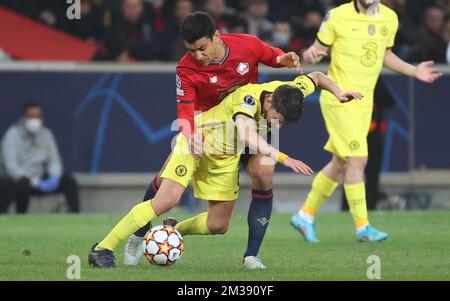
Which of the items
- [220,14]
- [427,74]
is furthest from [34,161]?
[427,74]

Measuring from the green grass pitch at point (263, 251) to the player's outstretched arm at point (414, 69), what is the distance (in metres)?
1.57

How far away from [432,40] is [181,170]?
1059cm

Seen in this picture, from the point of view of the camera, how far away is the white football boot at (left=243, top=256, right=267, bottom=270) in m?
10.1

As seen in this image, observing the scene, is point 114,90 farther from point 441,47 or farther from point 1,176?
point 441,47

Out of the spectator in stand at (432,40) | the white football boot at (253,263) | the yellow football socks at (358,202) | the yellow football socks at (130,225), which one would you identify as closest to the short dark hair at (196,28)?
the yellow football socks at (130,225)

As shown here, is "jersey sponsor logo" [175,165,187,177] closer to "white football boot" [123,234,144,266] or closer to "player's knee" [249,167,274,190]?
"player's knee" [249,167,274,190]

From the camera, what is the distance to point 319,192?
1305 cm

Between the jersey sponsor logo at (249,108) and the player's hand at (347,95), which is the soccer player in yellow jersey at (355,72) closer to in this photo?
the player's hand at (347,95)

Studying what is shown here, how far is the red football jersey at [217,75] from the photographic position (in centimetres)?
1028

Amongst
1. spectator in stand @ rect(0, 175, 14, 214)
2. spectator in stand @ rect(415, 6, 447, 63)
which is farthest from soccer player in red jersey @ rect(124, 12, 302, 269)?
spectator in stand @ rect(415, 6, 447, 63)

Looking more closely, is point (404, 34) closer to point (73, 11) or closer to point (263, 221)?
point (73, 11)

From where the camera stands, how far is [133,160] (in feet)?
60.5

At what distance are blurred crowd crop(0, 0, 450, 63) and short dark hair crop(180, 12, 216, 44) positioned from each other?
8.64 m

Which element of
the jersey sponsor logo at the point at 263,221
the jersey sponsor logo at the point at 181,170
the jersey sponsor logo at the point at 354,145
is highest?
the jersey sponsor logo at the point at 181,170
